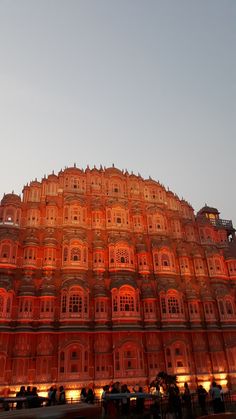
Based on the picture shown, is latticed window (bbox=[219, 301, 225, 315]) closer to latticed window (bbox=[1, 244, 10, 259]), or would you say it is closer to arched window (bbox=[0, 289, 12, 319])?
arched window (bbox=[0, 289, 12, 319])

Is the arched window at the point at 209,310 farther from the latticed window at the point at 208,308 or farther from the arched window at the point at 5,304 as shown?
the arched window at the point at 5,304

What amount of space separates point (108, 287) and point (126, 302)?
215cm

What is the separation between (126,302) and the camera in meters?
29.5

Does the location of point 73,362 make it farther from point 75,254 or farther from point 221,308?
point 221,308

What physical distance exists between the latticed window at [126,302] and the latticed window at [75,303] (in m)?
3.69

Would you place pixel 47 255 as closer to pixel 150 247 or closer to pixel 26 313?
pixel 26 313

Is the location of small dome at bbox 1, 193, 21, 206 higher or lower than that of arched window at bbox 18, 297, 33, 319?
higher

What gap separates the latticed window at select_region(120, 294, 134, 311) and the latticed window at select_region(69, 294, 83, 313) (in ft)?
12.1

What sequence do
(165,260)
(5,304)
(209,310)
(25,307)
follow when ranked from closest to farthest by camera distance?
(5,304), (25,307), (209,310), (165,260)

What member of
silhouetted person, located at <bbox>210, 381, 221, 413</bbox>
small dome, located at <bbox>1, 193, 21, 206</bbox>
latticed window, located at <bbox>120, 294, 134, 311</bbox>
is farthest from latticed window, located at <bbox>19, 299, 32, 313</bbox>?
silhouetted person, located at <bbox>210, 381, 221, 413</bbox>

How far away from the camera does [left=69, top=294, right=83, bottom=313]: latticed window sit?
92.7ft

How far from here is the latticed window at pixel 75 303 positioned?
2825 cm

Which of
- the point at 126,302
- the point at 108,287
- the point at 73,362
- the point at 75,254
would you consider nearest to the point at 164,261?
the point at 126,302

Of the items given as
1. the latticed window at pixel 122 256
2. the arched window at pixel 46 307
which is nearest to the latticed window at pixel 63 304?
the arched window at pixel 46 307
